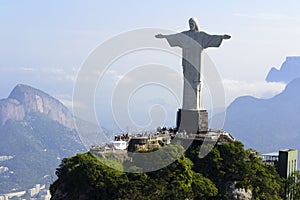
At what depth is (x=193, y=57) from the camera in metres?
24.0

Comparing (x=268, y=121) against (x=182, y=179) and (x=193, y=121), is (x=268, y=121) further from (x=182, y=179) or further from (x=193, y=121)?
(x=182, y=179)

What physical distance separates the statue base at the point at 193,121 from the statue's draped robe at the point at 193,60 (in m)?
0.31

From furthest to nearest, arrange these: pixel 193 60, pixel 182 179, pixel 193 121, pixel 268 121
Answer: pixel 268 121 < pixel 193 60 < pixel 193 121 < pixel 182 179

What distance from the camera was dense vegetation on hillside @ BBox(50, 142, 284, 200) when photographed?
1808cm

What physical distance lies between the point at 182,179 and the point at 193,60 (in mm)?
7493

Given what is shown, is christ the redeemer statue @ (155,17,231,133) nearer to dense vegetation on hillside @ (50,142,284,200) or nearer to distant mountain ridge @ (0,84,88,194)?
dense vegetation on hillside @ (50,142,284,200)

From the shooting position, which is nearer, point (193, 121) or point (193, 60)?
point (193, 121)

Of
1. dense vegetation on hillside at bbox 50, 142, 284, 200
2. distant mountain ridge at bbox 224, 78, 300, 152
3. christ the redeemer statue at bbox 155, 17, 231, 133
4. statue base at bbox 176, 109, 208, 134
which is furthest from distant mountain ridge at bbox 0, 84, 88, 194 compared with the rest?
dense vegetation on hillside at bbox 50, 142, 284, 200

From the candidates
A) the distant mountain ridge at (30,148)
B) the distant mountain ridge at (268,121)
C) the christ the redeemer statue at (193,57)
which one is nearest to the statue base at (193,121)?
the christ the redeemer statue at (193,57)

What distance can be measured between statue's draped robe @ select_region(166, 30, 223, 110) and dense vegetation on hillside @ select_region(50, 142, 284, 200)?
3.27m

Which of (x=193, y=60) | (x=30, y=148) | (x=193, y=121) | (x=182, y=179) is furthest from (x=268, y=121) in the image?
(x=182, y=179)

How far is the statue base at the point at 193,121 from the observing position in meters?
23.2

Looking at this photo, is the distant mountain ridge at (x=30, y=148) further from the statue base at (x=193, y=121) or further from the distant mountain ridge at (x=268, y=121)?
the statue base at (x=193, y=121)

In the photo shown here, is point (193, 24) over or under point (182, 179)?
over
